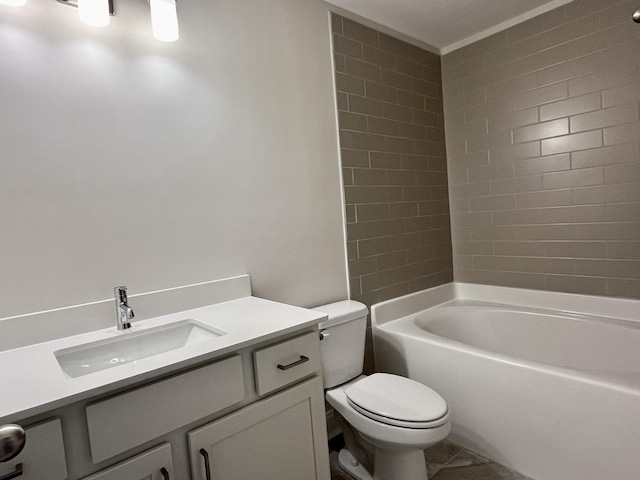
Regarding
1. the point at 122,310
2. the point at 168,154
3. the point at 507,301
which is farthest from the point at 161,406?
the point at 507,301

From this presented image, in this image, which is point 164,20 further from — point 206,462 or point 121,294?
point 206,462

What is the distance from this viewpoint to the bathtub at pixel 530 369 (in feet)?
4.75

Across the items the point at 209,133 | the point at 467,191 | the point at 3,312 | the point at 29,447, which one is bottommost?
the point at 29,447

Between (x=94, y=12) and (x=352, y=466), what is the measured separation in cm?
217

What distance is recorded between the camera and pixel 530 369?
1.62 metres

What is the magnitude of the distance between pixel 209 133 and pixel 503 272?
212cm

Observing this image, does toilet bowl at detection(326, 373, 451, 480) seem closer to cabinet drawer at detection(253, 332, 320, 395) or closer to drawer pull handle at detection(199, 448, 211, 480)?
cabinet drawer at detection(253, 332, 320, 395)

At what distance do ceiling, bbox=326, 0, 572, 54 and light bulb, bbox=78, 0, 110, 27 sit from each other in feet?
4.06

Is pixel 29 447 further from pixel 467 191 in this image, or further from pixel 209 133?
pixel 467 191

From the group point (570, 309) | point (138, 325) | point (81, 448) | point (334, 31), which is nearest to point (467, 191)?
point (570, 309)

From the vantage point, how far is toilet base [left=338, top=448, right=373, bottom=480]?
1.75 meters

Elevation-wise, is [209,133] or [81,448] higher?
[209,133]

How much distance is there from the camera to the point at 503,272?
8.55 feet

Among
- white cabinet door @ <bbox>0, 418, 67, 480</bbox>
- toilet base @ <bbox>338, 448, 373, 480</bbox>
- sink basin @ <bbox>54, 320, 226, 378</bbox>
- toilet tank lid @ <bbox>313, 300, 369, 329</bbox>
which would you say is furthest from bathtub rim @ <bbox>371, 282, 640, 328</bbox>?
white cabinet door @ <bbox>0, 418, 67, 480</bbox>
